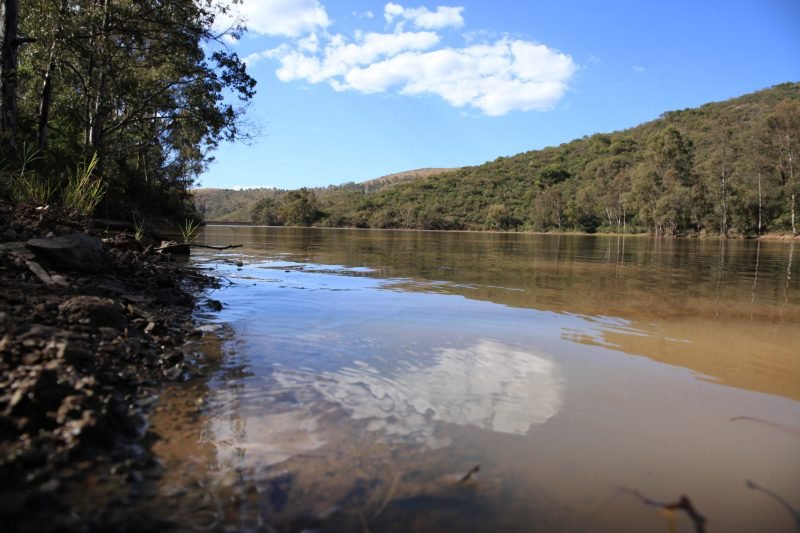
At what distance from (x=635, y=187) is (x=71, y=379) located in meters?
82.3

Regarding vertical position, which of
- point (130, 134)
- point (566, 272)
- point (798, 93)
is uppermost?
point (798, 93)

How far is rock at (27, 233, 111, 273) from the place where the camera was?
18.4ft

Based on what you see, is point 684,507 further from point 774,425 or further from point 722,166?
point 722,166

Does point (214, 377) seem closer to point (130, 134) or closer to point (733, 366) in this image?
point (733, 366)

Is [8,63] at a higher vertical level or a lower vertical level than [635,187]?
lower

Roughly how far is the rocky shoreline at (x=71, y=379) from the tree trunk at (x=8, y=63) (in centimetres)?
699

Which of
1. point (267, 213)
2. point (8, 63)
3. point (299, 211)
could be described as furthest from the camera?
point (267, 213)

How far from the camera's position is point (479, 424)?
10.5 ft

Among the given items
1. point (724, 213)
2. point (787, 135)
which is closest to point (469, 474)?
point (724, 213)

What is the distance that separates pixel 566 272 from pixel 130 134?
2019cm

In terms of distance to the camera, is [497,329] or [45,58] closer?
[497,329]

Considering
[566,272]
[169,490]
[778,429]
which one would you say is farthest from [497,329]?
[566,272]

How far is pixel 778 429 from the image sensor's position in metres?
3.26

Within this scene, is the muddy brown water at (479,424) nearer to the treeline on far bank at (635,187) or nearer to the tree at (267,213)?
the treeline on far bank at (635,187)
